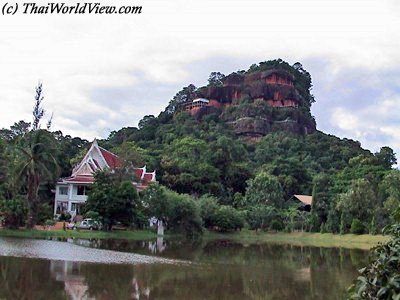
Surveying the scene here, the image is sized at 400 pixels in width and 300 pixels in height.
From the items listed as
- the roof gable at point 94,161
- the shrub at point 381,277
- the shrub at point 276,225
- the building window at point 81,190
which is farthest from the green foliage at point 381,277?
the shrub at point 276,225

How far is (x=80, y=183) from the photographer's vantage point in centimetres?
4484

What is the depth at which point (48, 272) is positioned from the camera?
15453 mm

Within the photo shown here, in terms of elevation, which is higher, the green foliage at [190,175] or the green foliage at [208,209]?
the green foliage at [190,175]

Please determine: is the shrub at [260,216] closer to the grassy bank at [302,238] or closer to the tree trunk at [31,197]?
the grassy bank at [302,238]

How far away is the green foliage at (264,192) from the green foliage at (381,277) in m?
49.8

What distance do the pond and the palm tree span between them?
25.6 ft

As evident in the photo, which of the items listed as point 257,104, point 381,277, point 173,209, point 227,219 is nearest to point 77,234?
point 173,209

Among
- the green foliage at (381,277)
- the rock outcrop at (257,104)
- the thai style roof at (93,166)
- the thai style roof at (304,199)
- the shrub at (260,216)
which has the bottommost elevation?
the green foliage at (381,277)

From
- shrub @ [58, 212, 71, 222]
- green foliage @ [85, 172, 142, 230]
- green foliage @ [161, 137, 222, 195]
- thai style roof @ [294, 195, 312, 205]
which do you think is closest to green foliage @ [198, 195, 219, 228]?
green foliage @ [161, 137, 222, 195]

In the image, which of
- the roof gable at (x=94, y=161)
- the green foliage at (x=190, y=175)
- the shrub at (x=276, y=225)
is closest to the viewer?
the roof gable at (x=94, y=161)

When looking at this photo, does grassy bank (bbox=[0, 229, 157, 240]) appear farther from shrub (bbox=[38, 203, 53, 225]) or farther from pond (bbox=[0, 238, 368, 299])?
pond (bbox=[0, 238, 368, 299])

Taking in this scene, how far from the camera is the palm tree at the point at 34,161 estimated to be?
101 ft

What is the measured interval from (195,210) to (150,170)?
16470mm

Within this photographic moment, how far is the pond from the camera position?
13016 mm
